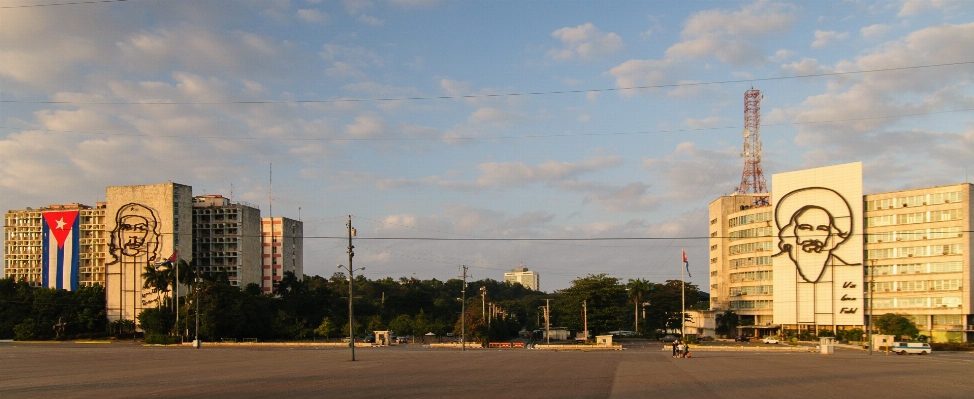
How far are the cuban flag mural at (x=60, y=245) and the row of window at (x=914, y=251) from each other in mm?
124140

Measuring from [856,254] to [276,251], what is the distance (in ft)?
355

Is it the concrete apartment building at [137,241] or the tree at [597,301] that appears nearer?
the tree at [597,301]

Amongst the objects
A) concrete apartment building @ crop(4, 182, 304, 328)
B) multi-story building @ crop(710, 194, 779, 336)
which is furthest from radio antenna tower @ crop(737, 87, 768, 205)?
concrete apartment building @ crop(4, 182, 304, 328)

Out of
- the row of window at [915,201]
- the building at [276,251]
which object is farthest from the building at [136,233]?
the row of window at [915,201]

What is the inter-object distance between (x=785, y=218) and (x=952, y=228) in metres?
19.9

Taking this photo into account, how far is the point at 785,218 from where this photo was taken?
10225cm

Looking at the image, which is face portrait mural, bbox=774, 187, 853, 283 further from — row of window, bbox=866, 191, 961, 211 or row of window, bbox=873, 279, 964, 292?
row of window, bbox=873, 279, 964, 292

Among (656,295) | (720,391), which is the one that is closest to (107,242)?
(656,295)

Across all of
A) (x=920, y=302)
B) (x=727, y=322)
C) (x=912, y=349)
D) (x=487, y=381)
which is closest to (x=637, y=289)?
(x=727, y=322)

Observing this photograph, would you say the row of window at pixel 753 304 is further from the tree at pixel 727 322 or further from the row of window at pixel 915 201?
the row of window at pixel 915 201

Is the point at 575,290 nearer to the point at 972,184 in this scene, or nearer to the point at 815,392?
the point at 972,184

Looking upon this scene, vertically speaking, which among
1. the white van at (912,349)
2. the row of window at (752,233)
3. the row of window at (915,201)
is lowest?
the white van at (912,349)

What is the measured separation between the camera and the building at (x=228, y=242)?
13338 cm

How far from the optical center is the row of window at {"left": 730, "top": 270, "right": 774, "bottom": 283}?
10850cm
